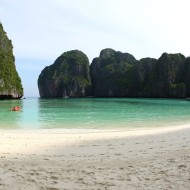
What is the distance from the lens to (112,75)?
163750 mm

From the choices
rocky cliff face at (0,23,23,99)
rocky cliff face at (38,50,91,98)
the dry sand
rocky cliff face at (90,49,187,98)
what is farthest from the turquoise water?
rocky cliff face at (38,50,91,98)

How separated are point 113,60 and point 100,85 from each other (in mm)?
18467

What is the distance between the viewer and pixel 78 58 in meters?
169

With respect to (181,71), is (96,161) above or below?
below

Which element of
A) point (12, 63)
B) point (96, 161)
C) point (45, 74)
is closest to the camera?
point (96, 161)

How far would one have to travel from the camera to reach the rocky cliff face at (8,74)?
80.7 meters

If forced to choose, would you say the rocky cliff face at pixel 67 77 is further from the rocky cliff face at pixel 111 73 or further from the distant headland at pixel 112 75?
the rocky cliff face at pixel 111 73

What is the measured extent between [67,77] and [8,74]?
80.6 metres

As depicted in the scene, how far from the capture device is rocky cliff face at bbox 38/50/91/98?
158875 millimetres

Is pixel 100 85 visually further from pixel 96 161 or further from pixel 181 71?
pixel 96 161

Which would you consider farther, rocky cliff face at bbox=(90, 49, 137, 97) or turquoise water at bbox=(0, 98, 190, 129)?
rocky cliff face at bbox=(90, 49, 137, 97)

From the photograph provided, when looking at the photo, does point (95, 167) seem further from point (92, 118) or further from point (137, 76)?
point (137, 76)

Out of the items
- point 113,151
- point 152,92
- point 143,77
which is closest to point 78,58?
point 143,77

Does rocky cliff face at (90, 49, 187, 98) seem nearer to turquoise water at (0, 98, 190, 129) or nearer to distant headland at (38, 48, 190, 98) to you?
distant headland at (38, 48, 190, 98)
